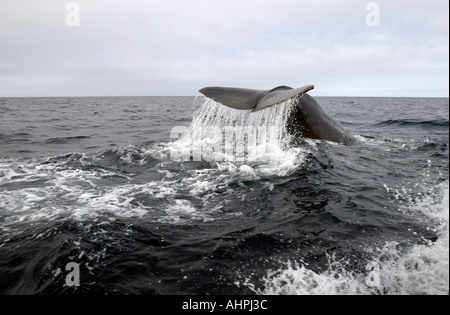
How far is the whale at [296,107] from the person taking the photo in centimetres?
568

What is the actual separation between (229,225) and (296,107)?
375 centimetres

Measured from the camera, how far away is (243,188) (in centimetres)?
649

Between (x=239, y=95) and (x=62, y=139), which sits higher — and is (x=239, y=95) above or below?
above

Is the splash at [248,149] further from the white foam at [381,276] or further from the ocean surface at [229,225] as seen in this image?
the white foam at [381,276]

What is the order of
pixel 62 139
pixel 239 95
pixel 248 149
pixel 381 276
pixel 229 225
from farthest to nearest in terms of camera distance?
pixel 62 139 < pixel 248 149 < pixel 239 95 < pixel 229 225 < pixel 381 276

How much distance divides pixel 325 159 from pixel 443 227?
4600mm

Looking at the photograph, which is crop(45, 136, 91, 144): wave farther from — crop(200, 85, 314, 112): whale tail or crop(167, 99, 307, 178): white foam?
crop(200, 85, 314, 112): whale tail

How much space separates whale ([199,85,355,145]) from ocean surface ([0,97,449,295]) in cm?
24

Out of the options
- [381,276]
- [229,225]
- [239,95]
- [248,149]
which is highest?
[239,95]

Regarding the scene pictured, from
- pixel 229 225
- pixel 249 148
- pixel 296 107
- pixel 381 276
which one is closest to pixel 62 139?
pixel 249 148

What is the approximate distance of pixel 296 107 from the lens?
283 inches

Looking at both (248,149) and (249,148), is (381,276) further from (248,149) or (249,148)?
(249,148)
